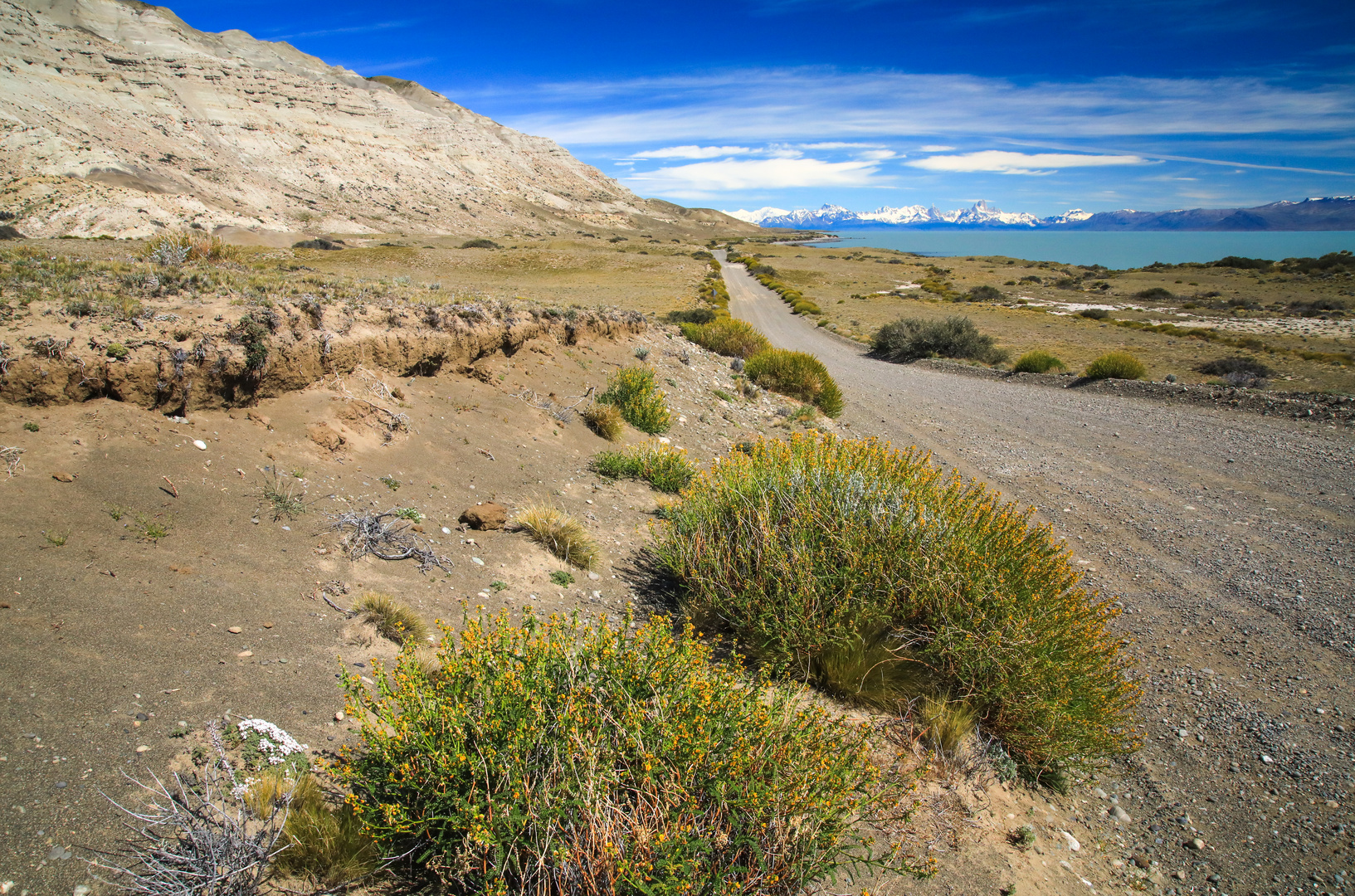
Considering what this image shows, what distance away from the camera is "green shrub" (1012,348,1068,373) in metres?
19.2

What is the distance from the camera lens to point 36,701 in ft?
8.43

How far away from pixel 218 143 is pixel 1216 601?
80.6 m

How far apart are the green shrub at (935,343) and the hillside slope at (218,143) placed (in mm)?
41489

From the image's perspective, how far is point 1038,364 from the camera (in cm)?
1922

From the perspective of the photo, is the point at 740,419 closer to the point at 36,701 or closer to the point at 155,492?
the point at 155,492

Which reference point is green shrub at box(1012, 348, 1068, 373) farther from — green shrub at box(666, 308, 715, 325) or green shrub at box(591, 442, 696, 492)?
green shrub at box(591, 442, 696, 492)

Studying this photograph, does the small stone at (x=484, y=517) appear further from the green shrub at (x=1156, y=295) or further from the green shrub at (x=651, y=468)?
the green shrub at (x=1156, y=295)

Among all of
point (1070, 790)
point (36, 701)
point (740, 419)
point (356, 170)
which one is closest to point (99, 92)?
point (356, 170)

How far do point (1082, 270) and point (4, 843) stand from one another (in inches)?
3610

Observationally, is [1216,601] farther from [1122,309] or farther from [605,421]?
[1122,309]

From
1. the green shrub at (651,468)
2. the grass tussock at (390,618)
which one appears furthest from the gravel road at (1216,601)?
the green shrub at (651,468)

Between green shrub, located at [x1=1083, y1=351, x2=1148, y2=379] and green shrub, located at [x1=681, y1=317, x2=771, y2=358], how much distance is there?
31.4ft

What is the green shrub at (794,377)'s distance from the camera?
14.0 meters

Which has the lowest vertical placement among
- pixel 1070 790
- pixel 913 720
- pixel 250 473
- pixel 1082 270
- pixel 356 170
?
pixel 1070 790
